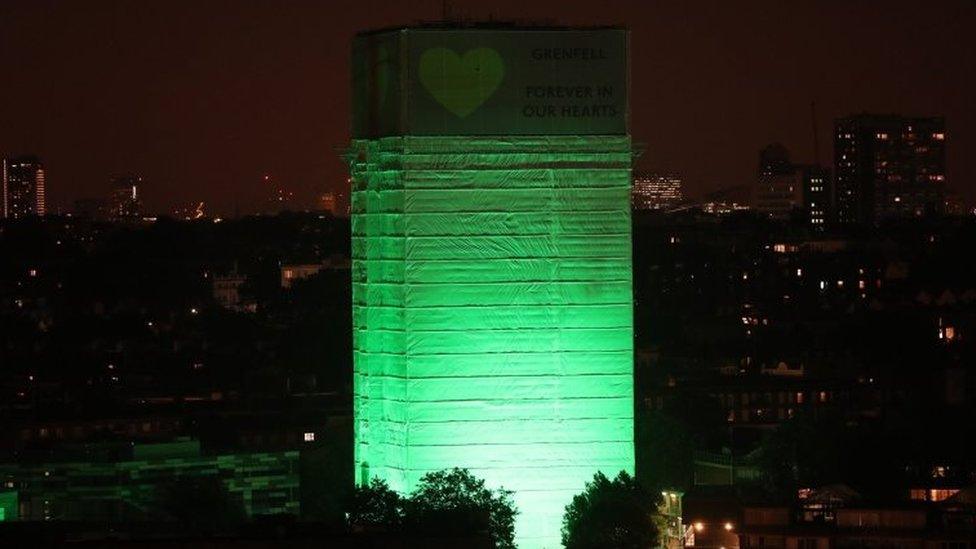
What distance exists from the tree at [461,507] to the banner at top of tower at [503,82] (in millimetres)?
4556

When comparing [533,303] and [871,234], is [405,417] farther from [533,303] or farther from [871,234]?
→ [871,234]

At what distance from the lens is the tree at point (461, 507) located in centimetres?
4600

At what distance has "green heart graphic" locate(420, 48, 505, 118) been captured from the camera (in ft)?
160

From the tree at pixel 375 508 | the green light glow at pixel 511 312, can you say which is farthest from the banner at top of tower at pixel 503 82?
the tree at pixel 375 508

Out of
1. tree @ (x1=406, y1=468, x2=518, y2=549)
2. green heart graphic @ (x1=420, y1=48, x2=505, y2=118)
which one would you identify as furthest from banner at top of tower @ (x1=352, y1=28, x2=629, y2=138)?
tree @ (x1=406, y1=468, x2=518, y2=549)

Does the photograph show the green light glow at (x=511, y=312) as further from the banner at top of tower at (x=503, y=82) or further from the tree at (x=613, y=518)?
the tree at (x=613, y=518)

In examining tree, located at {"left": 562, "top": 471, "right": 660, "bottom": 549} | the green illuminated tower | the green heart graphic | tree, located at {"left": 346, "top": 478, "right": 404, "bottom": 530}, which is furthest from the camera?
the green illuminated tower

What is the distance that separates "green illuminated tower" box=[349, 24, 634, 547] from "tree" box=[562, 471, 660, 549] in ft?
3.23

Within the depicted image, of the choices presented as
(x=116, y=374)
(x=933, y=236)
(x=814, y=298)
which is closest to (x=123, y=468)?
(x=116, y=374)

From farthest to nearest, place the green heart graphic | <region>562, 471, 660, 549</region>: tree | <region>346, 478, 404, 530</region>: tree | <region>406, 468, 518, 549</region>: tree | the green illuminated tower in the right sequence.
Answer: the green illuminated tower, the green heart graphic, <region>562, 471, 660, 549</region>: tree, <region>346, 478, 404, 530</region>: tree, <region>406, 468, 518, 549</region>: tree

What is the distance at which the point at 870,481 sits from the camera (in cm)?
5538

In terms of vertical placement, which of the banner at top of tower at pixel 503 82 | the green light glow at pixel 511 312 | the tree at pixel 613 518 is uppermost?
the banner at top of tower at pixel 503 82

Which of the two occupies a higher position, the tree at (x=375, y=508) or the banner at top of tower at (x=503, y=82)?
the banner at top of tower at (x=503, y=82)

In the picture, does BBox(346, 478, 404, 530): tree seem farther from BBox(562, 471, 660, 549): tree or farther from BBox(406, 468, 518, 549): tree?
BBox(562, 471, 660, 549): tree
